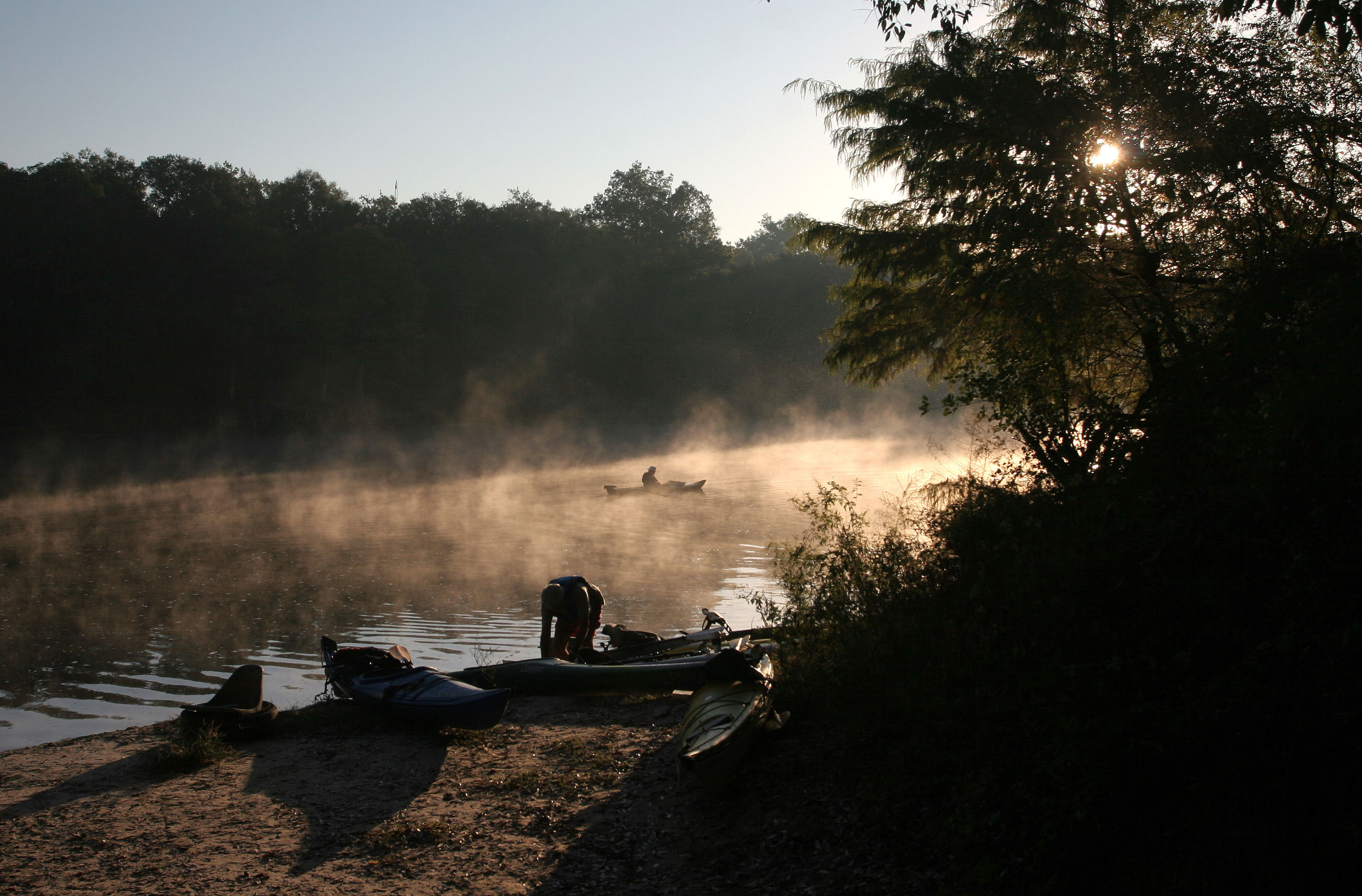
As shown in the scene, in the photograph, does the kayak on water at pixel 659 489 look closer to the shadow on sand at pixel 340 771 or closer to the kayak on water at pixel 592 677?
the kayak on water at pixel 592 677

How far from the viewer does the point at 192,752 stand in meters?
7.21

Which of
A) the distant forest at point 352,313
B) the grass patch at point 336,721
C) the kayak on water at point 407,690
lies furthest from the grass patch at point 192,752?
the distant forest at point 352,313

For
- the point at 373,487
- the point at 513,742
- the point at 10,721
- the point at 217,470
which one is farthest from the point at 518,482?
the point at 513,742

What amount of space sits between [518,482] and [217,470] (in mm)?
11859

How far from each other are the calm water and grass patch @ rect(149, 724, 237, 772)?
198 cm

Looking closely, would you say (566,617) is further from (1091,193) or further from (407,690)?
(1091,193)

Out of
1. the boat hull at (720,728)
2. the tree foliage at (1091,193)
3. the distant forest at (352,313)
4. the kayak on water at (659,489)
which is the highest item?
the distant forest at (352,313)

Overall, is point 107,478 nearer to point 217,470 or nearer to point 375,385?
point 217,470

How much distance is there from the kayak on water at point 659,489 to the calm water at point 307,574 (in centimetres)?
44

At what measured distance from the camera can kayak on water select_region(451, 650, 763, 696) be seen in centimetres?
864

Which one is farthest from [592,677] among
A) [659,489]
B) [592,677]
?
[659,489]

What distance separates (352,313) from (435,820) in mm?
46347

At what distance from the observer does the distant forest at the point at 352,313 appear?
4466cm

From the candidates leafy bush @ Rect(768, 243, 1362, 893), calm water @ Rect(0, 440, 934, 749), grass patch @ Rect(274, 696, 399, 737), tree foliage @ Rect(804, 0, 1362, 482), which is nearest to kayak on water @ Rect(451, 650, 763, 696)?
grass patch @ Rect(274, 696, 399, 737)
